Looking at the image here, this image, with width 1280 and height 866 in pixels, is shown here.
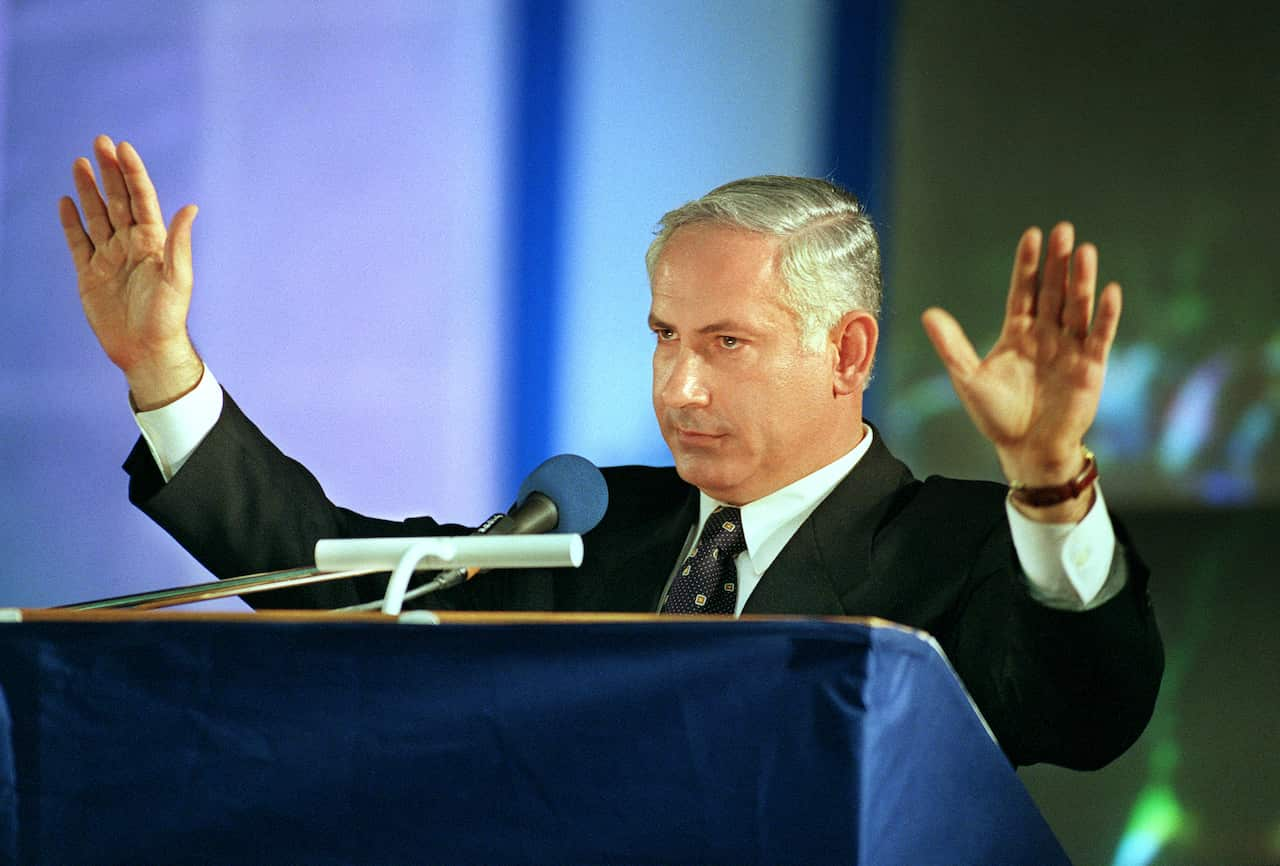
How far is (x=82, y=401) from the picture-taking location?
336cm

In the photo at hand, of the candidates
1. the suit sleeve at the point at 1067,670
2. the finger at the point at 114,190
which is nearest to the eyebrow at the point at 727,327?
the suit sleeve at the point at 1067,670

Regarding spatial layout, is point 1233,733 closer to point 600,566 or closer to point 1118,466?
point 1118,466

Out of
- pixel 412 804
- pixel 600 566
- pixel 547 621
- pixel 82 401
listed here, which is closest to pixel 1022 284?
pixel 547 621

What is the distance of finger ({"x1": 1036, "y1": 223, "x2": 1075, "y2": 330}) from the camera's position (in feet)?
4.90

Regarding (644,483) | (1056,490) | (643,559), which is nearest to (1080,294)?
(1056,490)

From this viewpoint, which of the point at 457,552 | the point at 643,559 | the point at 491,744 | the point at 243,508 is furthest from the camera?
the point at 643,559

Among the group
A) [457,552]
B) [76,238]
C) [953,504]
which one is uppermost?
[76,238]

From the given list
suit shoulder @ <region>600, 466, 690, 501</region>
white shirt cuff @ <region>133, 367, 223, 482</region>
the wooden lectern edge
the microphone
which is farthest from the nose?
the wooden lectern edge

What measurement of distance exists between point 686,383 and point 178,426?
0.67 meters

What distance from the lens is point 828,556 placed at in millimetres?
2062

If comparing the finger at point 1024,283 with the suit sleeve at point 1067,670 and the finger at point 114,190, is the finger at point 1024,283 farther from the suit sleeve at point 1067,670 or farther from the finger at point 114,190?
the finger at point 114,190

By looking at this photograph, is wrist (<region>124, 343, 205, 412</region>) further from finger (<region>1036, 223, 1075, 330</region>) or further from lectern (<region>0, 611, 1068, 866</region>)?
finger (<region>1036, 223, 1075, 330</region>)

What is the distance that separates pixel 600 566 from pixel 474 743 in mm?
1066

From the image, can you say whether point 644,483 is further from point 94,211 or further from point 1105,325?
point 1105,325
